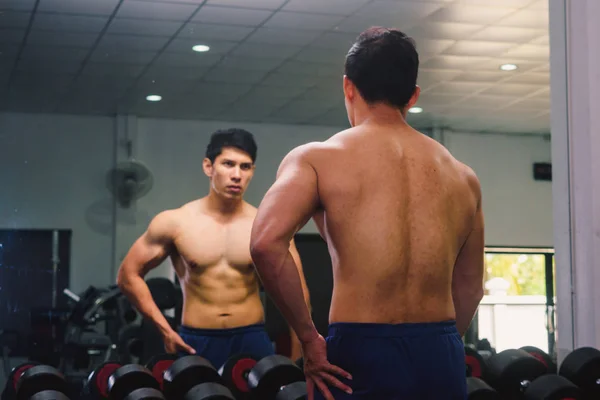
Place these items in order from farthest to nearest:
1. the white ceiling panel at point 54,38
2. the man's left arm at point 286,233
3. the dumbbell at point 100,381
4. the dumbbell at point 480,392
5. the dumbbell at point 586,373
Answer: the white ceiling panel at point 54,38 < the dumbbell at point 100,381 < the dumbbell at point 586,373 < the dumbbell at point 480,392 < the man's left arm at point 286,233

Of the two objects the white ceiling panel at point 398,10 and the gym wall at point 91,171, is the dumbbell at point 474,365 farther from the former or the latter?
the white ceiling panel at point 398,10

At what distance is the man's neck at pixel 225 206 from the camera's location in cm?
370

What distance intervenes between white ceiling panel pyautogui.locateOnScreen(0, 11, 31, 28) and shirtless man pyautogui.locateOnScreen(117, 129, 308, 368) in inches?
54.1

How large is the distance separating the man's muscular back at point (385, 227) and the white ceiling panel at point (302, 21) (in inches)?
116

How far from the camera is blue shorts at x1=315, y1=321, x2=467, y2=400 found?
175cm

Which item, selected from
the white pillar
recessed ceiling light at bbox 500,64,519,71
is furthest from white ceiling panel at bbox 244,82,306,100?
the white pillar

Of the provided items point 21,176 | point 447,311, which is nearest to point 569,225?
point 447,311

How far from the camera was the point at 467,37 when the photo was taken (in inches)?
196

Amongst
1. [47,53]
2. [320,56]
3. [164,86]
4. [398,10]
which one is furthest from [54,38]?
[398,10]

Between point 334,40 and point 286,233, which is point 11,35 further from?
point 286,233

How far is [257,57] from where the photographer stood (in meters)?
4.79

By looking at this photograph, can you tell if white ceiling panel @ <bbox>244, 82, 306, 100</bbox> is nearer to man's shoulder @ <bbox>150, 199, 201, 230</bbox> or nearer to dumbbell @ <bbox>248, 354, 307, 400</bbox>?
man's shoulder @ <bbox>150, 199, 201, 230</bbox>

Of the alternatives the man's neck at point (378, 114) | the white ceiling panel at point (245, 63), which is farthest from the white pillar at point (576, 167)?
the man's neck at point (378, 114)

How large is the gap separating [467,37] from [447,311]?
3.41 meters
